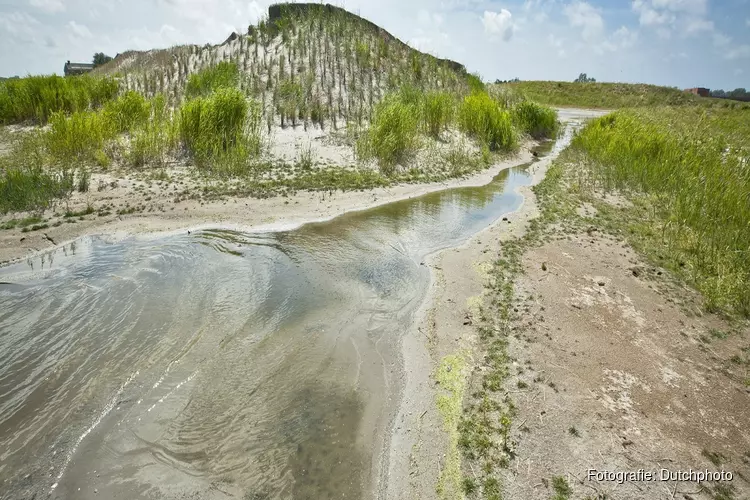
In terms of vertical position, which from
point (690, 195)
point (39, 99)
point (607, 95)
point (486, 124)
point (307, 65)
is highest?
point (607, 95)

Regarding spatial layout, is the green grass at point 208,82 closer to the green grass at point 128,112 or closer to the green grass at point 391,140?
the green grass at point 128,112

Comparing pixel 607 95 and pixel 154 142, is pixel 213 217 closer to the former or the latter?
pixel 154 142

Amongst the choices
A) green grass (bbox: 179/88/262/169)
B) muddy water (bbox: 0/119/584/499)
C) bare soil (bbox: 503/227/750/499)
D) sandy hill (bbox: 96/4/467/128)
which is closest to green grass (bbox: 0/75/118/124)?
sandy hill (bbox: 96/4/467/128)

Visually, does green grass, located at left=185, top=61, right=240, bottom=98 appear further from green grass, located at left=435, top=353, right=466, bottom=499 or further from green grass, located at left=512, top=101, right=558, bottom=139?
green grass, located at left=435, top=353, right=466, bottom=499

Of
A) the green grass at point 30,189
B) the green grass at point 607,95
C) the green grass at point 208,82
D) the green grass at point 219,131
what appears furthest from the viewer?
the green grass at point 607,95

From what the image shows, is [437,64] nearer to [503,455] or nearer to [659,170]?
[659,170]

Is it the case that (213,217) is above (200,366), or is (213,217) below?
above

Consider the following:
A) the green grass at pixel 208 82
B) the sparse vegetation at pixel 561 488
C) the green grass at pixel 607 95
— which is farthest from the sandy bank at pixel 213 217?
the green grass at pixel 607 95

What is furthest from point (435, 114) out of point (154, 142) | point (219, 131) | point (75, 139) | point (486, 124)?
point (75, 139)
